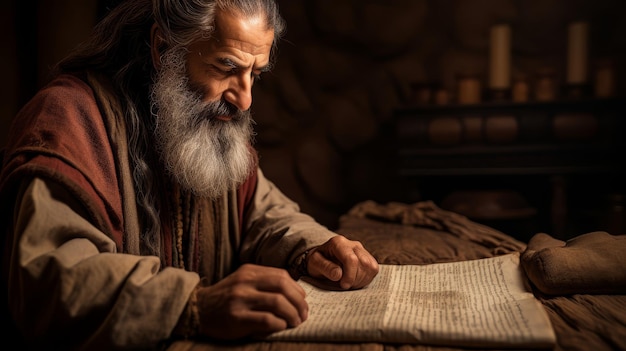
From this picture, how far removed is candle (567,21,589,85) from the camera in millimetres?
3062

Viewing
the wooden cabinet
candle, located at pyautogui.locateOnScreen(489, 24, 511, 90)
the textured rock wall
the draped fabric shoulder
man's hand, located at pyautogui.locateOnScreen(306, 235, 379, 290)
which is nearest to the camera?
the draped fabric shoulder

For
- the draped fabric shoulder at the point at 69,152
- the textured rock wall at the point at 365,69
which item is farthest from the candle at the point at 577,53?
the draped fabric shoulder at the point at 69,152

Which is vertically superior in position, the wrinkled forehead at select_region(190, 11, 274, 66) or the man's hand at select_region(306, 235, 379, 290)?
the wrinkled forehead at select_region(190, 11, 274, 66)

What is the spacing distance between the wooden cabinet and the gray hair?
6.03 feet

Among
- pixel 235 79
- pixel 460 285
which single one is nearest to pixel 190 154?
pixel 235 79

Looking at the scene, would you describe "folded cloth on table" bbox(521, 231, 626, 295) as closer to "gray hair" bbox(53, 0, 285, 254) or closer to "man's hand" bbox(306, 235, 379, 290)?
"man's hand" bbox(306, 235, 379, 290)

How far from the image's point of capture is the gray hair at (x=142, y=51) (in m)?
1.46

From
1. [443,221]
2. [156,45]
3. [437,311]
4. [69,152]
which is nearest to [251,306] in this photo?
[437,311]

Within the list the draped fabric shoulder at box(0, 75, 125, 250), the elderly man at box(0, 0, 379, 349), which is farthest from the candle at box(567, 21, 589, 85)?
the draped fabric shoulder at box(0, 75, 125, 250)

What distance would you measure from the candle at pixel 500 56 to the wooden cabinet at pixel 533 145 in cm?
14

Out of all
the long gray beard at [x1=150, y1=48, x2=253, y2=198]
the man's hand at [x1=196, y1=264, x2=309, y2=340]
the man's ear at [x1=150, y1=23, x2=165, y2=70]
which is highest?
the man's ear at [x1=150, y1=23, x2=165, y2=70]

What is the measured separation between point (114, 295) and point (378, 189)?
309 cm

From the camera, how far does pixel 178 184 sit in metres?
1.59

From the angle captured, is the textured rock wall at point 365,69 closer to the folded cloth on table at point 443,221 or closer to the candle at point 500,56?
the candle at point 500,56
